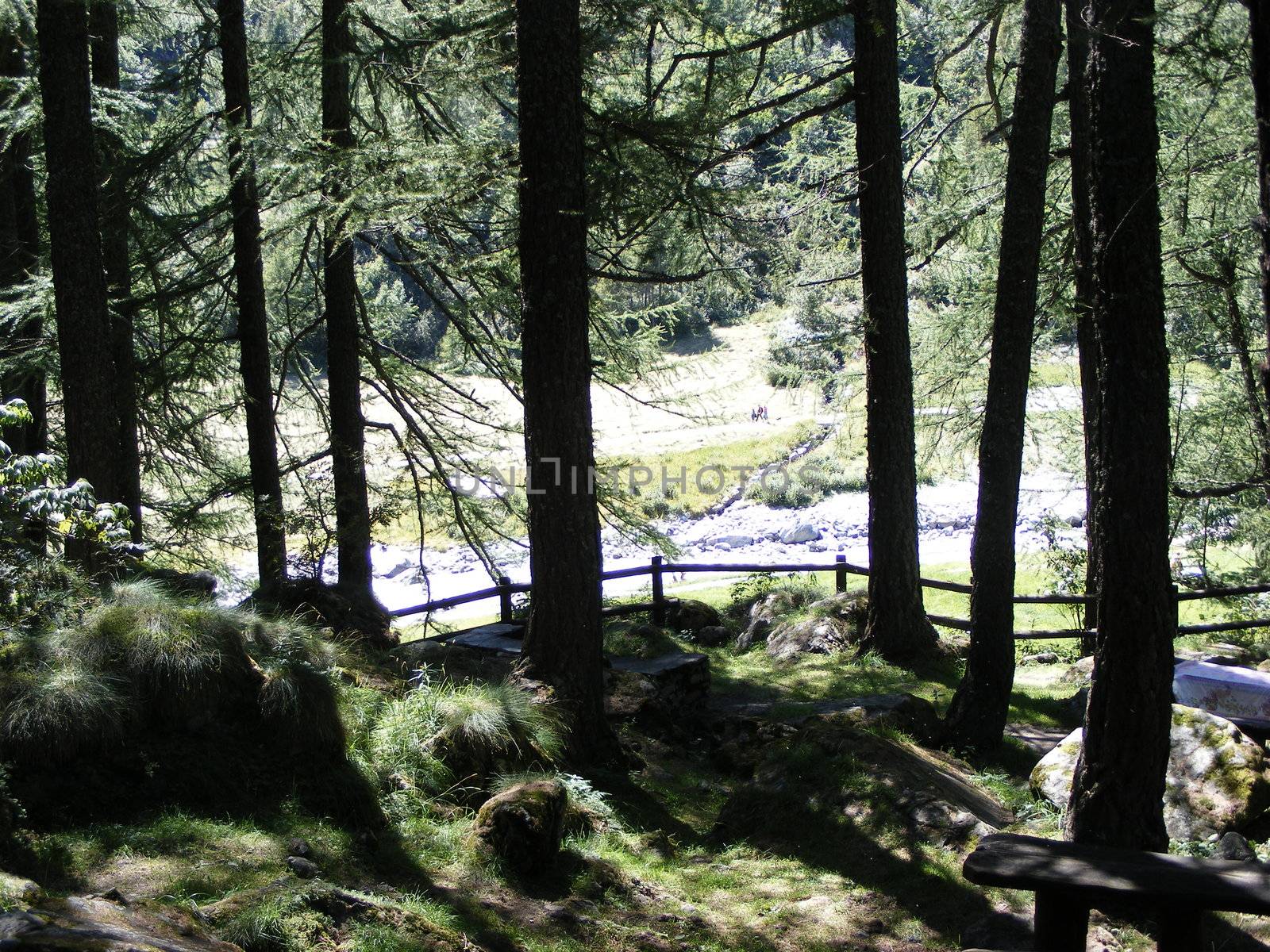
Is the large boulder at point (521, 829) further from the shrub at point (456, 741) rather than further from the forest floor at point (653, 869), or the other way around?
the shrub at point (456, 741)

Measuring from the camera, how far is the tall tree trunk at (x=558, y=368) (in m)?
6.68

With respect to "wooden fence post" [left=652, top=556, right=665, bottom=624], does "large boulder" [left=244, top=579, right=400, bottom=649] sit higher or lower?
higher

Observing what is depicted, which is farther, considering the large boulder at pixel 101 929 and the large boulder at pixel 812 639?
the large boulder at pixel 812 639

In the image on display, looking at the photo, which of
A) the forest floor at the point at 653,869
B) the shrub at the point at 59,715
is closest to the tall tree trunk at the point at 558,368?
the forest floor at the point at 653,869

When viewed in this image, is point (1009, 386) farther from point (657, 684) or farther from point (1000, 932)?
point (1000, 932)

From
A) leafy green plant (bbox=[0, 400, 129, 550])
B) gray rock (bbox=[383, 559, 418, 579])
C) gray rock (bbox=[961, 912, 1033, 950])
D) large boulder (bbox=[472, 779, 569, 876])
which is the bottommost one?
gray rock (bbox=[383, 559, 418, 579])

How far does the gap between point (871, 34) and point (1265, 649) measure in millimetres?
8068

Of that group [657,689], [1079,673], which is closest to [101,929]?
[657,689]

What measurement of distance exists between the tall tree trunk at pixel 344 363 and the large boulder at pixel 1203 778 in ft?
22.4

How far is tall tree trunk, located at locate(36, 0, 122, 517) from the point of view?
694 centimetres

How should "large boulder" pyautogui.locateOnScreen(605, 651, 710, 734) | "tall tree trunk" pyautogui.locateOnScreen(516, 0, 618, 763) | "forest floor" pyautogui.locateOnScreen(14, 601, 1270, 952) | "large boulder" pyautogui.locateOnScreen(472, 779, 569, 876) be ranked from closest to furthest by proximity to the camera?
"forest floor" pyautogui.locateOnScreen(14, 601, 1270, 952), "large boulder" pyautogui.locateOnScreen(472, 779, 569, 876), "tall tree trunk" pyautogui.locateOnScreen(516, 0, 618, 763), "large boulder" pyautogui.locateOnScreen(605, 651, 710, 734)

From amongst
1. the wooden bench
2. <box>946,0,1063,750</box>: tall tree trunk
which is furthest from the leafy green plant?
<box>946,0,1063,750</box>: tall tree trunk

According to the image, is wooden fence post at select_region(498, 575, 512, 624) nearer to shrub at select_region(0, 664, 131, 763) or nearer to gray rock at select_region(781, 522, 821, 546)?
shrub at select_region(0, 664, 131, 763)

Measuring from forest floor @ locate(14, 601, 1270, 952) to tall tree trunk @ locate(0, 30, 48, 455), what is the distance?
5.46 metres
